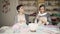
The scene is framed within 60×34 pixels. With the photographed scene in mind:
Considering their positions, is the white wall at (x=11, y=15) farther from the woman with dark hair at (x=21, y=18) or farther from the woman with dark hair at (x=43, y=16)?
the woman with dark hair at (x=43, y=16)

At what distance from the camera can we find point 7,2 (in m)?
1.66

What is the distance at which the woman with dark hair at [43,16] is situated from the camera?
1630 millimetres

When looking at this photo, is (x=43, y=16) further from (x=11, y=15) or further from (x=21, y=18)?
(x=11, y=15)

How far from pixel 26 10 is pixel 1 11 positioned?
0.28 meters

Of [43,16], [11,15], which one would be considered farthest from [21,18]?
[43,16]

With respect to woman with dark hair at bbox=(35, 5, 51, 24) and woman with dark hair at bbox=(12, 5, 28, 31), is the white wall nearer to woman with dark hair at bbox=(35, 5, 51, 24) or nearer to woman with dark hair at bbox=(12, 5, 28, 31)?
woman with dark hair at bbox=(12, 5, 28, 31)

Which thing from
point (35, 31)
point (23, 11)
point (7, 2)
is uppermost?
point (7, 2)

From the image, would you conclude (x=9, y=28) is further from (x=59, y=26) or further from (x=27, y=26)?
(x=59, y=26)

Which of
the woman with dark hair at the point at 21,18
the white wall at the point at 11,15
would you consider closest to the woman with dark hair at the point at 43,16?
the woman with dark hair at the point at 21,18

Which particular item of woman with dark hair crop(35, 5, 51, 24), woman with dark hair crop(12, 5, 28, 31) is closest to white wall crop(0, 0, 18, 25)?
woman with dark hair crop(12, 5, 28, 31)

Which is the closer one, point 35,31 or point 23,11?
point 35,31

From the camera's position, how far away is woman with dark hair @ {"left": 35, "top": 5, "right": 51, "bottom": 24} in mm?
1630

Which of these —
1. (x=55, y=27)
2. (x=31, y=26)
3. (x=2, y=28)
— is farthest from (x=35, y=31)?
(x=2, y=28)

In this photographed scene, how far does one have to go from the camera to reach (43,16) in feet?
5.40
